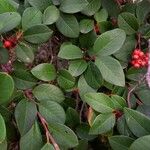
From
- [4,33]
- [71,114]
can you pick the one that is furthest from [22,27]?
[71,114]

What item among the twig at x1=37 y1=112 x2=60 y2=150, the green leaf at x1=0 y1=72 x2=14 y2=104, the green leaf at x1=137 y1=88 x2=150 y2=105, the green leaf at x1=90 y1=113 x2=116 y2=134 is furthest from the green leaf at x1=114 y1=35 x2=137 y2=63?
the green leaf at x1=0 y1=72 x2=14 y2=104

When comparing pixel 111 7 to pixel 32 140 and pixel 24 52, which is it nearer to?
pixel 24 52

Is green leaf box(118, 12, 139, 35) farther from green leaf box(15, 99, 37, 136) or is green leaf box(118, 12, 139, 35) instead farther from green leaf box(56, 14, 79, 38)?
green leaf box(15, 99, 37, 136)

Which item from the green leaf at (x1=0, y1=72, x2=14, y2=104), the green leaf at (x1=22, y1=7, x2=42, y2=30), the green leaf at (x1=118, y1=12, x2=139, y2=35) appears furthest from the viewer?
the green leaf at (x1=118, y1=12, x2=139, y2=35)

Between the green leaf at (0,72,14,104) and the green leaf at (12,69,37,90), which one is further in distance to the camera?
the green leaf at (12,69,37,90)

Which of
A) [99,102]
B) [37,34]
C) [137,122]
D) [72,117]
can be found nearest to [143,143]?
[137,122]

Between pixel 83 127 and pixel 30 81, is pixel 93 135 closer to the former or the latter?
pixel 83 127

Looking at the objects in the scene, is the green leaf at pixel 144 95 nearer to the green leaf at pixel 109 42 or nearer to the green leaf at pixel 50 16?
the green leaf at pixel 109 42

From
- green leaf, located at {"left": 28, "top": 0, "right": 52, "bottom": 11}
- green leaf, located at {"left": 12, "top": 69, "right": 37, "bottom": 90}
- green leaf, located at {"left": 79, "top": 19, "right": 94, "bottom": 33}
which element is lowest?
green leaf, located at {"left": 12, "top": 69, "right": 37, "bottom": 90}
